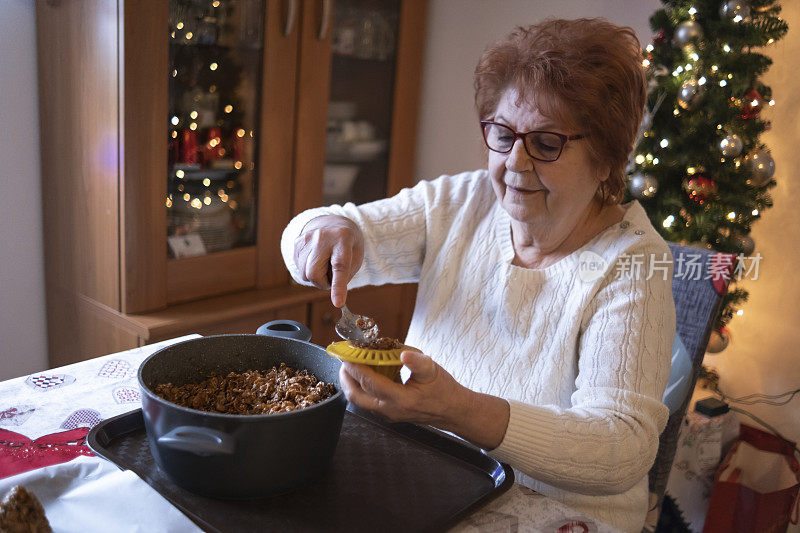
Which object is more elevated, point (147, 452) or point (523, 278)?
point (523, 278)

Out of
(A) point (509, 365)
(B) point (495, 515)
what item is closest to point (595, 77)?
(A) point (509, 365)

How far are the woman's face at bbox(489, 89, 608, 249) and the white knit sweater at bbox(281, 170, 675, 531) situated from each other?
0.07 m

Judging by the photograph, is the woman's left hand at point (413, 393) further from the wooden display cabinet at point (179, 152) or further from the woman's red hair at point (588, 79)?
the wooden display cabinet at point (179, 152)

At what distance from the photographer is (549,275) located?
4.12 feet

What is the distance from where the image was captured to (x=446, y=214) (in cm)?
145

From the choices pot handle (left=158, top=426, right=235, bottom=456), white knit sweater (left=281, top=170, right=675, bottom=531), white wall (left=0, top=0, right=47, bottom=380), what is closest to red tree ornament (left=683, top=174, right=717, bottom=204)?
white knit sweater (left=281, top=170, right=675, bottom=531)

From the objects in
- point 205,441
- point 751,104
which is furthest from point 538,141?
point 751,104

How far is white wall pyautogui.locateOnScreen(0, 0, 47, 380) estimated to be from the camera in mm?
1936

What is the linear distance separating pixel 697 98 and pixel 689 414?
989 mm

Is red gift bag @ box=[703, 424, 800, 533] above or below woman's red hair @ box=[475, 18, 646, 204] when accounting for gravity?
below

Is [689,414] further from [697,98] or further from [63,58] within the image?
[63,58]

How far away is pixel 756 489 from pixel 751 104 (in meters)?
1.17

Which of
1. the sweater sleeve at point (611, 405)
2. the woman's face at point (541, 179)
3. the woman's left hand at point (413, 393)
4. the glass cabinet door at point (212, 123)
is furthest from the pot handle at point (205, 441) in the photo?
the glass cabinet door at point (212, 123)

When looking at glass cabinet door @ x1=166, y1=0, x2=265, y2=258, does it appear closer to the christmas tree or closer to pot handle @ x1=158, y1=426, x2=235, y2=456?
the christmas tree
